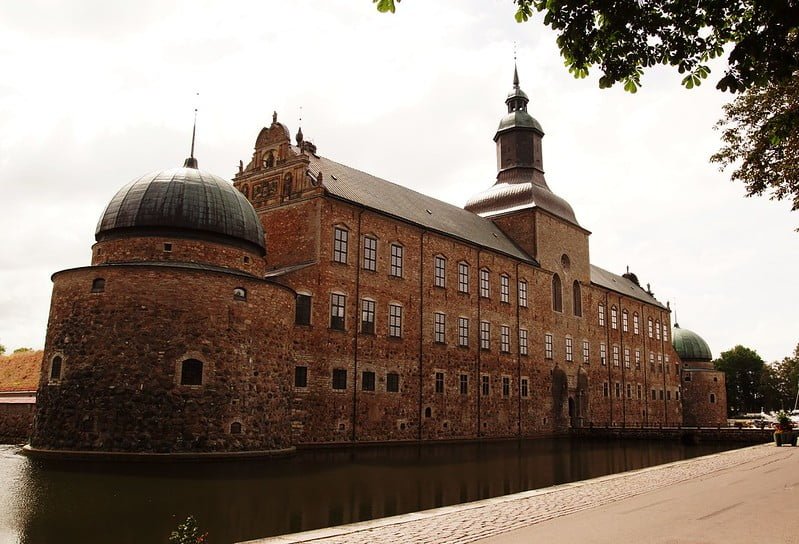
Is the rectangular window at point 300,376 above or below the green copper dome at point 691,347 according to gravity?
below

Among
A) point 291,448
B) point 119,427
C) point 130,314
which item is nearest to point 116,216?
point 130,314

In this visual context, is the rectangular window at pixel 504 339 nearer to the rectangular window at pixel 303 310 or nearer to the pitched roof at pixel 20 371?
the rectangular window at pixel 303 310

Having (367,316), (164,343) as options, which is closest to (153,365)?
(164,343)

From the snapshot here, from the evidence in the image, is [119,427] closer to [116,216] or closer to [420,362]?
[116,216]

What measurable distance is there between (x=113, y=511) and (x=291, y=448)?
12.6 m

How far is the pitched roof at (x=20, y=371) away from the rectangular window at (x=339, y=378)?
1485cm

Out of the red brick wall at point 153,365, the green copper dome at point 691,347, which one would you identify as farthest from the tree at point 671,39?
the green copper dome at point 691,347

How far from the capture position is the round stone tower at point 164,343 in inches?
805

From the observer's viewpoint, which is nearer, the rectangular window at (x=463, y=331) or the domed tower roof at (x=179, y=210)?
the domed tower roof at (x=179, y=210)

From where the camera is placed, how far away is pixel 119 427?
20.1 meters

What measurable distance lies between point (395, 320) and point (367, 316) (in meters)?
1.94

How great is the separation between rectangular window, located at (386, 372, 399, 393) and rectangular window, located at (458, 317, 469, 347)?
5.51 m

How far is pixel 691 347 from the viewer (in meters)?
66.8

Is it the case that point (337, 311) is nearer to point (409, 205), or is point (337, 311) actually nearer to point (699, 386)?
point (409, 205)
